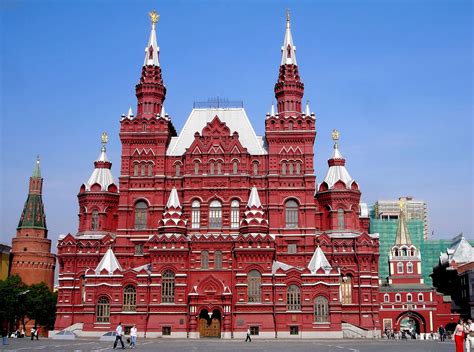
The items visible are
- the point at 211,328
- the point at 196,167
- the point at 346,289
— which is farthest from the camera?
the point at 196,167

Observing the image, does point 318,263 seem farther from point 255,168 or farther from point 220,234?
point 255,168

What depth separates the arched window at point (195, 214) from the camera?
72.9 meters

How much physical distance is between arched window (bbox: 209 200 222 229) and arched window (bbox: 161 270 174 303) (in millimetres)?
8160

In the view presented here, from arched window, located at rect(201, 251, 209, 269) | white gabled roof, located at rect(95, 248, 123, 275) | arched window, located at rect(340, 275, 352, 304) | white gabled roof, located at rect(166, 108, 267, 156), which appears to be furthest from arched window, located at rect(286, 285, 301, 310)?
white gabled roof, located at rect(95, 248, 123, 275)

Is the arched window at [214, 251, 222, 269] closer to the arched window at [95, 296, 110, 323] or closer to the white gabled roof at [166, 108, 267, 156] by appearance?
the arched window at [95, 296, 110, 323]

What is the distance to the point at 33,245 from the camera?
11131cm

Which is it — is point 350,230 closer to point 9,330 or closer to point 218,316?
point 218,316

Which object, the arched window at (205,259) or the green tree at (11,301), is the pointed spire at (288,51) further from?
the green tree at (11,301)

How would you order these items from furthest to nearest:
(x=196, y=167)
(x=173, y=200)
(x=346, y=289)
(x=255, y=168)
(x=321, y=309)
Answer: (x=255, y=168) → (x=196, y=167) → (x=346, y=289) → (x=173, y=200) → (x=321, y=309)

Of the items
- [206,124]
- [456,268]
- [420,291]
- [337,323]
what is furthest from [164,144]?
[456,268]

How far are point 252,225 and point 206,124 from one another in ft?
49.2

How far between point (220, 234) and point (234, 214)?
437 cm

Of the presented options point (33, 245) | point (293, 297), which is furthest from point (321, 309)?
point (33, 245)

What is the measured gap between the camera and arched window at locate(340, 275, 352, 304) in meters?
72.2
